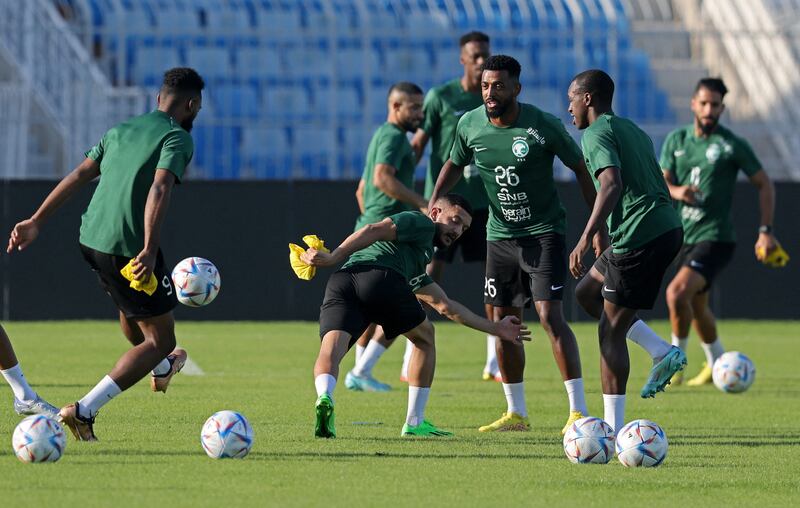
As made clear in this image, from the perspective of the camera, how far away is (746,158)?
13109 mm

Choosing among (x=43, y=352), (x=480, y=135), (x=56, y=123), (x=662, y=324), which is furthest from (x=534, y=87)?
(x=480, y=135)

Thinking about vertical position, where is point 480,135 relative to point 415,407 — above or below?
above

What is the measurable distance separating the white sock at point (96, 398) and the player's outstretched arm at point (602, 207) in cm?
250

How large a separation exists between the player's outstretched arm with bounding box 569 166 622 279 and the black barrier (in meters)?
11.8

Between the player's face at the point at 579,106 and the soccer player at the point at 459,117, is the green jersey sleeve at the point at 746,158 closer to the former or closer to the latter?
the soccer player at the point at 459,117

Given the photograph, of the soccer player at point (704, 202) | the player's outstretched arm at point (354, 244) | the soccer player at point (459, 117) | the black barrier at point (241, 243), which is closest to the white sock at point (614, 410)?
the player's outstretched arm at point (354, 244)

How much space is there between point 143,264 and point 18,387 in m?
1.54

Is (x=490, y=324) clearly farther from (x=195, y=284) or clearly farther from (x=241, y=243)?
(x=241, y=243)

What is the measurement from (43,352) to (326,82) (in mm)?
10196

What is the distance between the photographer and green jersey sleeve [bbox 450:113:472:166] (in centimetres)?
961

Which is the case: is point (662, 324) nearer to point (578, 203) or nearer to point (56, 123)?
point (578, 203)

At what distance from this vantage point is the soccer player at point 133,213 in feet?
26.9

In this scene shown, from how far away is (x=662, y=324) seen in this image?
818 inches

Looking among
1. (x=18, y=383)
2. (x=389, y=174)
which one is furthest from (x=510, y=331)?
(x=389, y=174)
